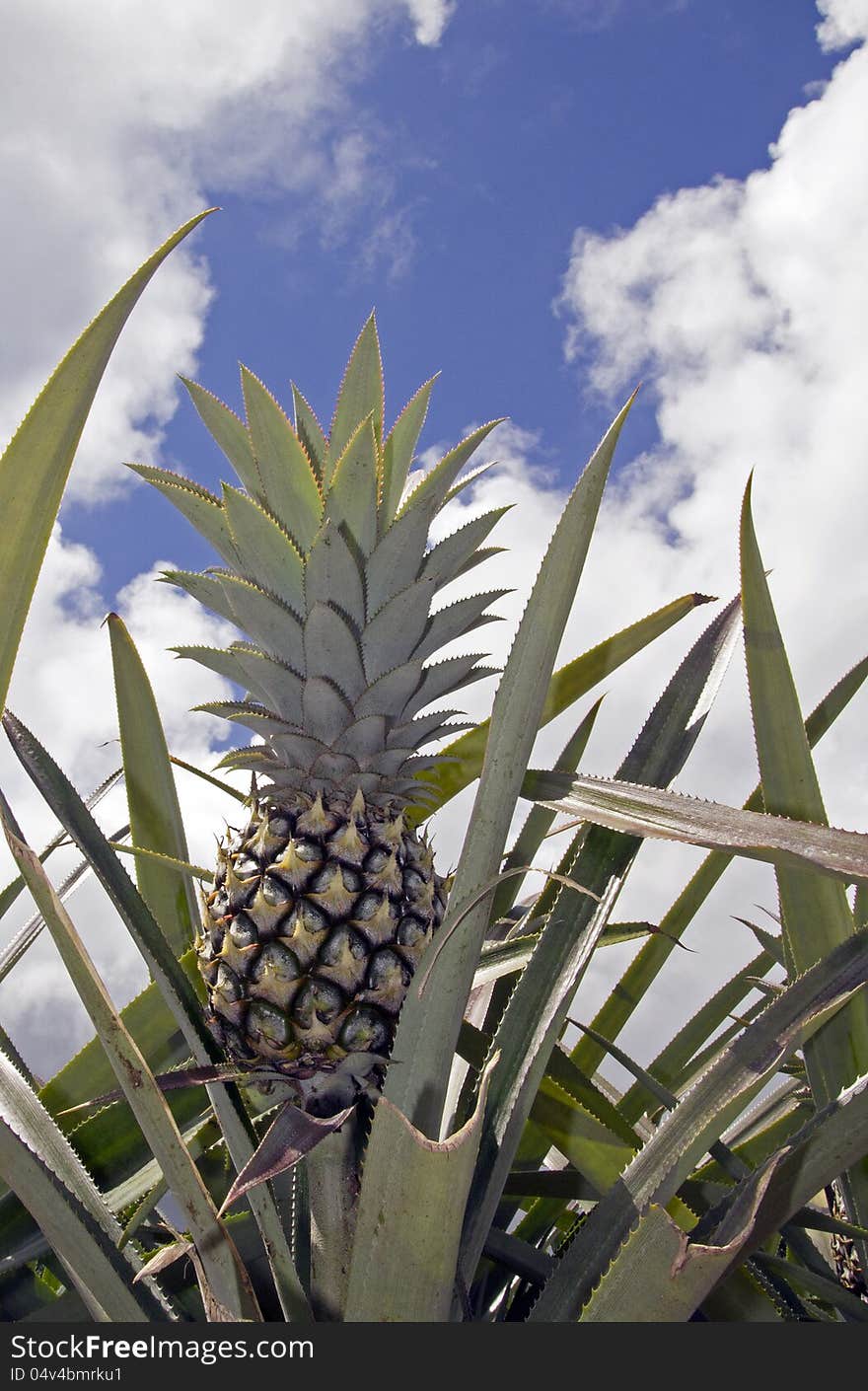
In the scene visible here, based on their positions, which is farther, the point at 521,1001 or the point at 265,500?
the point at 265,500

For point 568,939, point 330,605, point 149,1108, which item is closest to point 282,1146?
point 149,1108

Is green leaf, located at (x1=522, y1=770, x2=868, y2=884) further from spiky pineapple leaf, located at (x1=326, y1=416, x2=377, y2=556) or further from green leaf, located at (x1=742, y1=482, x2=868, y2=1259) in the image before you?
spiky pineapple leaf, located at (x1=326, y1=416, x2=377, y2=556)

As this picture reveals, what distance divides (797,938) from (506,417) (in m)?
0.79

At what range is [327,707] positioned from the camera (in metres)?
1.13

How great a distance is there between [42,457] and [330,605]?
0.44 metres

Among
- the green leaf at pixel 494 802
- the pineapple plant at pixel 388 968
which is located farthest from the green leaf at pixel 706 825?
the green leaf at pixel 494 802

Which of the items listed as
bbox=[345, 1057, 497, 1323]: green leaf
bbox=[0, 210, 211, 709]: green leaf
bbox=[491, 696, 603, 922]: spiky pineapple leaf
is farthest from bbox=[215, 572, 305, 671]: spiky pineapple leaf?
bbox=[345, 1057, 497, 1323]: green leaf

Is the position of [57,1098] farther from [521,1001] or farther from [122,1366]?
[521,1001]

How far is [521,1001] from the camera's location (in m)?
0.97

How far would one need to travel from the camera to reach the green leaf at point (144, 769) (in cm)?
135

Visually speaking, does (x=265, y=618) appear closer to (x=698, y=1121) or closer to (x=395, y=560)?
(x=395, y=560)

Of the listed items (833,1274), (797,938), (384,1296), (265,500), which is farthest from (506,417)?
(833,1274)

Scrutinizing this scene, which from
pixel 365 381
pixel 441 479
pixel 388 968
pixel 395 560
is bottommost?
pixel 388 968

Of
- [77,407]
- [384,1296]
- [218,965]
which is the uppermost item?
[77,407]
